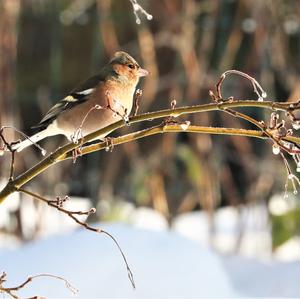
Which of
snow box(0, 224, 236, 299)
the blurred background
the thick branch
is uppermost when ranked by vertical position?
the blurred background

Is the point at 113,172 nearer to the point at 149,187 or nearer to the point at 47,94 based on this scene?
the point at 149,187

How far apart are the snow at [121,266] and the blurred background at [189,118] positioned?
1.31 meters

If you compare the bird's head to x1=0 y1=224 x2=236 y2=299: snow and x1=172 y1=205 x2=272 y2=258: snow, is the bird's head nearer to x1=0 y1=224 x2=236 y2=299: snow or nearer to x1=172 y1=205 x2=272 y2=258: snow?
x1=0 y1=224 x2=236 y2=299: snow

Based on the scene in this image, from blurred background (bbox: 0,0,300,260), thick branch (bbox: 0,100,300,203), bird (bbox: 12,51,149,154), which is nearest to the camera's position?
thick branch (bbox: 0,100,300,203)

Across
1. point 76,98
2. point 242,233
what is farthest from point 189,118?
point 76,98

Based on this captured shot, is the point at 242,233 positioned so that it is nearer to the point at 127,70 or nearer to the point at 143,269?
the point at 143,269

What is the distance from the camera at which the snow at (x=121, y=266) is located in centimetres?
304

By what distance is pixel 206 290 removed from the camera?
3158 mm

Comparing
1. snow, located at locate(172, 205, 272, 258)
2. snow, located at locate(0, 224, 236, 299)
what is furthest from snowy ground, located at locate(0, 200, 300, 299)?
snow, located at locate(172, 205, 272, 258)

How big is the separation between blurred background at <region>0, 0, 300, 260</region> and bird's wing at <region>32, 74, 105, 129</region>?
7.62ft

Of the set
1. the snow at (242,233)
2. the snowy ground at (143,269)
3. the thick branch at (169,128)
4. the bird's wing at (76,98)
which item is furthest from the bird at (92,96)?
the snow at (242,233)

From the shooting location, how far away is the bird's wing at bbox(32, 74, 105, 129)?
2514mm

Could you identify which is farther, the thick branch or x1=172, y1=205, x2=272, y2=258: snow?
x1=172, y1=205, x2=272, y2=258: snow

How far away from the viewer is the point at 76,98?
2557 millimetres
